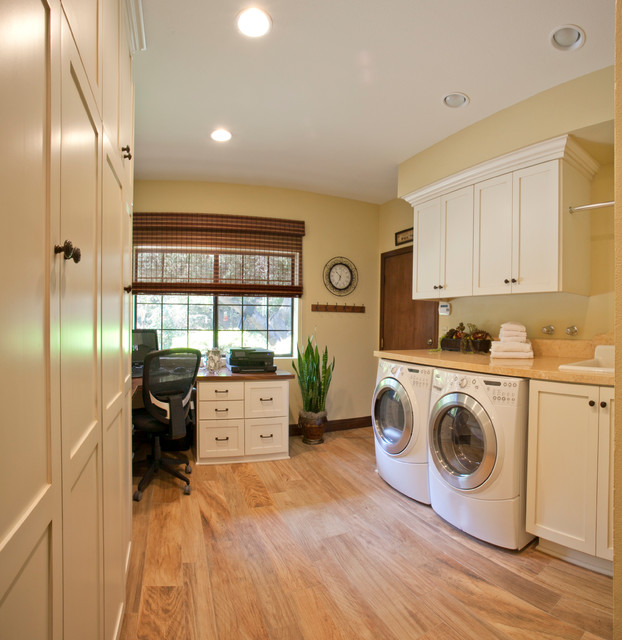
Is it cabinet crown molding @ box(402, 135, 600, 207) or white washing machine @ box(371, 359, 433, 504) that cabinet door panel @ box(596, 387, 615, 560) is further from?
cabinet crown molding @ box(402, 135, 600, 207)

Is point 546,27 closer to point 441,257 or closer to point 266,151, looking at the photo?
point 441,257

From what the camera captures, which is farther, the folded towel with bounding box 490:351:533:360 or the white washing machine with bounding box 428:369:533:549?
the folded towel with bounding box 490:351:533:360

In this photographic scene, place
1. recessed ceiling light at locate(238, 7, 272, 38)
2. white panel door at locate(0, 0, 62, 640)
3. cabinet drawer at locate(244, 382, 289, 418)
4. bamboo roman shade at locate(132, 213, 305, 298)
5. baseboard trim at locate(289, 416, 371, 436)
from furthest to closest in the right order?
baseboard trim at locate(289, 416, 371, 436), bamboo roman shade at locate(132, 213, 305, 298), cabinet drawer at locate(244, 382, 289, 418), recessed ceiling light at locate(238, 7, 272, 38), white panel door at locate(0, 0, 62, 640)

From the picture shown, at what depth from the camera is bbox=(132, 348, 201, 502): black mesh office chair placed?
244 centimetres

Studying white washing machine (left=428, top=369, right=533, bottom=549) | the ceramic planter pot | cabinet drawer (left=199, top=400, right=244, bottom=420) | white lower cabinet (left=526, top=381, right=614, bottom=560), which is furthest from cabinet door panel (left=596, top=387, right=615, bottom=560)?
cabinet drawer (left=199, top=400, right=244, bottom=420)

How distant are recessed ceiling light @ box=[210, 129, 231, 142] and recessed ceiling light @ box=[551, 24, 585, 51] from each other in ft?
6.62

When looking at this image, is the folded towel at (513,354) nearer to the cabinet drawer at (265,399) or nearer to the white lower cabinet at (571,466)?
the white lower cabinet at (571,466)

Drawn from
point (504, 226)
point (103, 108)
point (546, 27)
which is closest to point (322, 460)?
point (504, 226)

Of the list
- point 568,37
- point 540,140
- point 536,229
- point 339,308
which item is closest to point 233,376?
point 339,308

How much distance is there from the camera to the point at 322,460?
10.2ft

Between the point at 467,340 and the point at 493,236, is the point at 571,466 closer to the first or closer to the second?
the point at 467,340

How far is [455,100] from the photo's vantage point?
227cm

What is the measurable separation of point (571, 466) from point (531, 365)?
1.84 ft

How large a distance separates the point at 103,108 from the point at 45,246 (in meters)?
0.66
